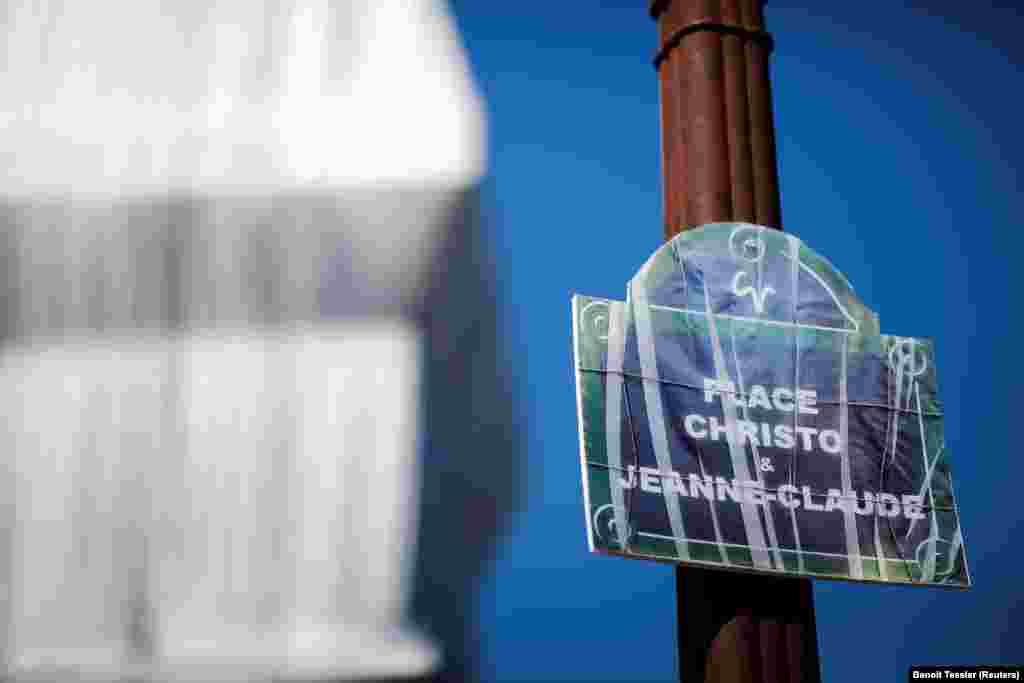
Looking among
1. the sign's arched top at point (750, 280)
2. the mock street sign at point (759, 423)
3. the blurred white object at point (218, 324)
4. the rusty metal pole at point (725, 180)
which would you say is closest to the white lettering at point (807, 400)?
the mock street sign at point (759, 423)

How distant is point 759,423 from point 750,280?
1.06 feet

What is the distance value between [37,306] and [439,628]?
1.47m

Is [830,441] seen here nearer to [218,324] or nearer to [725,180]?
[725,180]

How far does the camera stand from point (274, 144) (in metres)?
3.69

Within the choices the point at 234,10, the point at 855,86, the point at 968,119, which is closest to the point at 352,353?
the point at 234,10

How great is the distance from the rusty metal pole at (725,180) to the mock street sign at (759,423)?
10 centimetres

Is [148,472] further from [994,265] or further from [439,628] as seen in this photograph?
[994,265]

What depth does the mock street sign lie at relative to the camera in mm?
2328

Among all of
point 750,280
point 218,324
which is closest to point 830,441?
point 750,280

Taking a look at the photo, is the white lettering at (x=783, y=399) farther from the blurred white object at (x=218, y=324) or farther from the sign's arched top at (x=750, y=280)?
the blurred white object at (x=218, y=324)

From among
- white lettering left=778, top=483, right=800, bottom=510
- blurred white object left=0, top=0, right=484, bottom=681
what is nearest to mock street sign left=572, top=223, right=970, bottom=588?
white lettering left=778, top=483, right=800, bottom=510

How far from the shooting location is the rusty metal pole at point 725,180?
7.86ft

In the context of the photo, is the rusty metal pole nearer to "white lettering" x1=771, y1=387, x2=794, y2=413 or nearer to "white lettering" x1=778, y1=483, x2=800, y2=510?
"white lettering" x1=778, y1=483, x2=800, y2=510

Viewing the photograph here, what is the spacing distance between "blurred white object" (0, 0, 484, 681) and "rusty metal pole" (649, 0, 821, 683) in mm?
974
